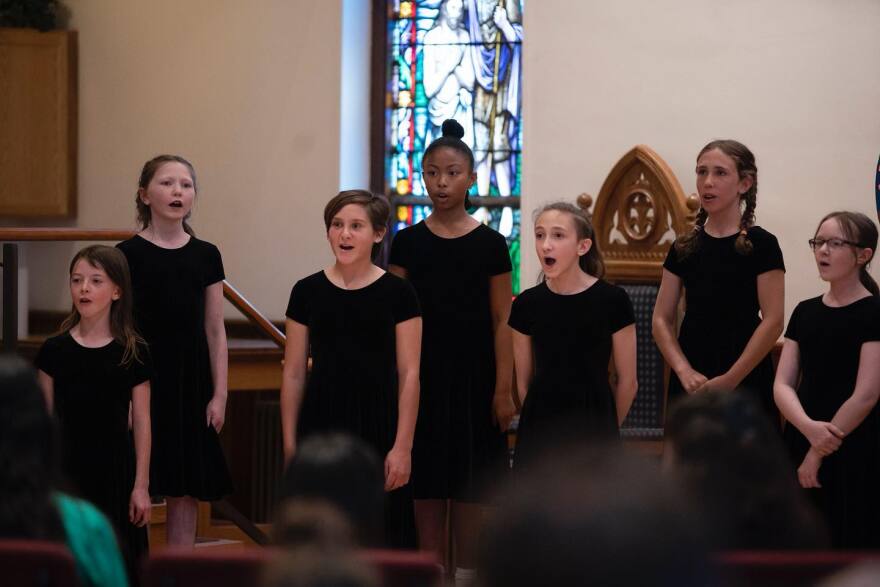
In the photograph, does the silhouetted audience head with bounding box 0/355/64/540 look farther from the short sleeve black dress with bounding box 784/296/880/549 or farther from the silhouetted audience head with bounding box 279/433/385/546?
the short sleeve black dress with bounding box 784/296/880/549

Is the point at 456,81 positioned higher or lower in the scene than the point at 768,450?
A: higher

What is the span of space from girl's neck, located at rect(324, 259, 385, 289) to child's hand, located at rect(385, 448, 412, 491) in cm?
50

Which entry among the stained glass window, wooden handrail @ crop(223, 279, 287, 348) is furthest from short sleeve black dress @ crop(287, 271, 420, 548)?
the stained glass window

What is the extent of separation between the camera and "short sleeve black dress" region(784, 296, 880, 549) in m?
3.81

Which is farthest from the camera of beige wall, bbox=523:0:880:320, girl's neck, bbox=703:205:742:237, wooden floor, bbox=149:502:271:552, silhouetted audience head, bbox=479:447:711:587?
beige wall, bbox=523:0:880:320

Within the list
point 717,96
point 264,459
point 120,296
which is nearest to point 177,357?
point 120,296

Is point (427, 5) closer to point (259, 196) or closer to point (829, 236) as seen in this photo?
point (259, 196)

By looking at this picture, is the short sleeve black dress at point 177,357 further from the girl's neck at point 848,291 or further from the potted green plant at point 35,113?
the potted green plant at point 35,113

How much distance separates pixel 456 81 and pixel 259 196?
1360mm

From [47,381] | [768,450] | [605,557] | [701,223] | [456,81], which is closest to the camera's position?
[605,557]

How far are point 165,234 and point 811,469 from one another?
2.11 metres

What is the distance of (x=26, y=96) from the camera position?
26.1 ft

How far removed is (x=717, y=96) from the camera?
20.6 ft

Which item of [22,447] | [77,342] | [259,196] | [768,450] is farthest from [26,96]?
[768,450]
